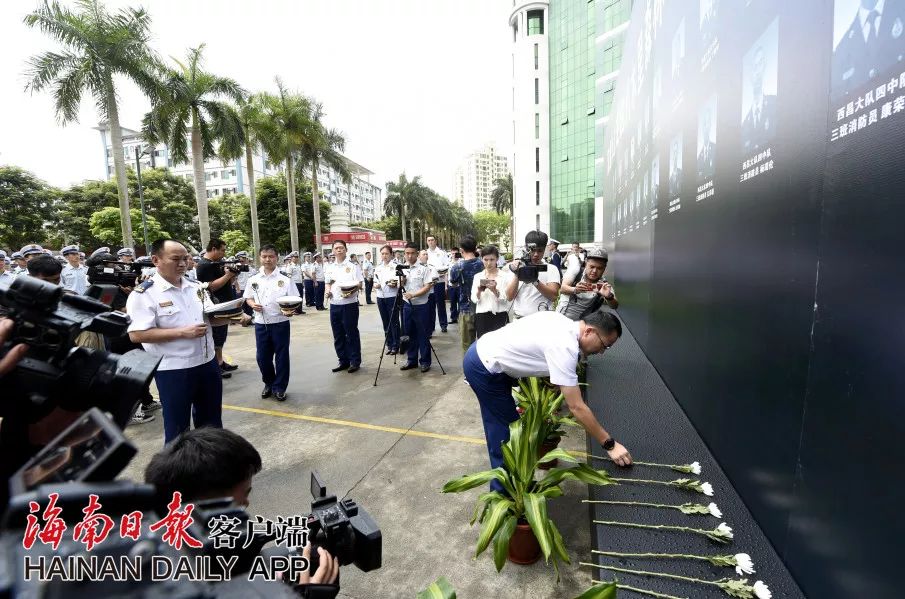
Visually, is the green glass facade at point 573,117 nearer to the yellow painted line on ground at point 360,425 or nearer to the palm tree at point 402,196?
the palm tree at point 402,196

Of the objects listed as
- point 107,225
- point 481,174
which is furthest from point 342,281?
point 481,174

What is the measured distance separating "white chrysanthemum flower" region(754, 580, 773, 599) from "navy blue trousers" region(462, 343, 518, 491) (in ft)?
4.50

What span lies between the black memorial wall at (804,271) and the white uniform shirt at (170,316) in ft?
11.1

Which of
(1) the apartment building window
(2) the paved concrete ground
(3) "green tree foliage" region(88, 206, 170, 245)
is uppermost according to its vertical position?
(1) the apartment building window

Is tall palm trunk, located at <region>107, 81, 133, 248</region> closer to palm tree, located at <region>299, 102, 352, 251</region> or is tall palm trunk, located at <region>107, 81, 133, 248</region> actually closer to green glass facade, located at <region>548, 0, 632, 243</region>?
palm tree, located at <region>299, 102, 352, 251</region>

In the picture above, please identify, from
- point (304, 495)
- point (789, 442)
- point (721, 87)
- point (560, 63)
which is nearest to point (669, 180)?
point (721, 87)

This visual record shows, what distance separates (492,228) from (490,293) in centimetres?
7739

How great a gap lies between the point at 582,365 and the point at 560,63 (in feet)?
127

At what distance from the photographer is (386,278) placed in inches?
265

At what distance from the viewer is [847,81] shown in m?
1.36

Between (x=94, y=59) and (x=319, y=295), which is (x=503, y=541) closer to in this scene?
(x=319, y=295)

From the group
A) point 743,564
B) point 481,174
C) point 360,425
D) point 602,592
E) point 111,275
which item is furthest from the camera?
point 481,174

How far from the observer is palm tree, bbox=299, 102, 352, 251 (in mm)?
23500

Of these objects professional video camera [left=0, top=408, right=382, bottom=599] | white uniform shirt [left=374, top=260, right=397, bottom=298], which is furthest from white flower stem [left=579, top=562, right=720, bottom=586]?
→ white uniform shirt [left=374, top=260, right=397, bottom=298]
